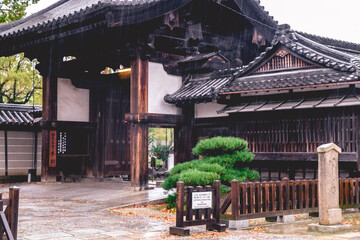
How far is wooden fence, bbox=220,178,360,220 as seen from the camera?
1086 centimetres

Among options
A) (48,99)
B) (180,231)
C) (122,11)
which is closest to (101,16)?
(122,11)

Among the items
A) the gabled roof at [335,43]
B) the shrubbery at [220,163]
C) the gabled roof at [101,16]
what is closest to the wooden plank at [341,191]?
the shrubbery at [220,163]

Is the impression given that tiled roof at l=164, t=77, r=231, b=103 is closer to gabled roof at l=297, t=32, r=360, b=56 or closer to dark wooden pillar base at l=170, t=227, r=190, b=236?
gabled roof at l=297, t=32, r=360, b=56

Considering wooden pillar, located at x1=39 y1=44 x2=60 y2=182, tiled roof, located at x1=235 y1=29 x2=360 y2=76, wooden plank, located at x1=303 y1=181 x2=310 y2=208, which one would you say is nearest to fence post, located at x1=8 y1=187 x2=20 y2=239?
wooden plank, located at x1=303 y1=181 x2=310 y2=208

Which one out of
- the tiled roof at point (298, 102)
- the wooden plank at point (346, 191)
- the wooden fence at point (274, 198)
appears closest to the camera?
the wooden fence at point (274, 198)

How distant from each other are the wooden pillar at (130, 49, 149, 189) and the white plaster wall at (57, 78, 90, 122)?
501 cm

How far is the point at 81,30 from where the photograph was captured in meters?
17.7

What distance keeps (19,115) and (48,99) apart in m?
3.69

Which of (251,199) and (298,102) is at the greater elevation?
(298,102)

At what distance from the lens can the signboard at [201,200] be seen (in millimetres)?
10188

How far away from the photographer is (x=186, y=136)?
19172 millimetres

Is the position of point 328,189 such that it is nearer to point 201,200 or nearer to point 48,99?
point 201,200

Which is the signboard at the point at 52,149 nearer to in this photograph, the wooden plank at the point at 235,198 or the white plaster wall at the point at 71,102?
the white plaster wall at the point at 71,102

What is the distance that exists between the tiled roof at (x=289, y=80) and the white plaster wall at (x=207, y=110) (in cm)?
170
